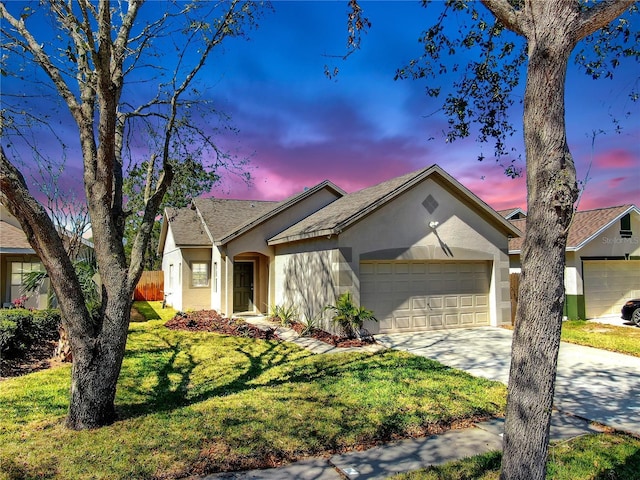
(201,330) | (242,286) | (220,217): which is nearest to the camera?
(201,330)

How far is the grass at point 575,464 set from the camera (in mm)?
4387

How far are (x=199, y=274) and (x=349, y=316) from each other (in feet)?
34.2

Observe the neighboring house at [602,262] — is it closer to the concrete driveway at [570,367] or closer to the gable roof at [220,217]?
the concrete driveway at [570,367]

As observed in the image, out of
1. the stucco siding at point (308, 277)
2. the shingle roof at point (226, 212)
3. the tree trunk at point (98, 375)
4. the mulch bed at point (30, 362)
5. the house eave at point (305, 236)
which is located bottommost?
the mulch bed at point (30, 362)

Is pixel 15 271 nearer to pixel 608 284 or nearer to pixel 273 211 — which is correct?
pixel 273 211

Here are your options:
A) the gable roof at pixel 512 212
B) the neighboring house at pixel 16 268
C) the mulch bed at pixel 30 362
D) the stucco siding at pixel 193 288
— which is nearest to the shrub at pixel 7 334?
the mulch bed at pixel 30 362

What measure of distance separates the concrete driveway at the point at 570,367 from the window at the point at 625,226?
928 centimetres

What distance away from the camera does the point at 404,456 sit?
493 cm

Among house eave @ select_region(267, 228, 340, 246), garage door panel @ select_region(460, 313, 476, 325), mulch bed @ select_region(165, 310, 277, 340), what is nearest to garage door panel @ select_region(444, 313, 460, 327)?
garage door panel @ select_region(460, 313, 476, 325)

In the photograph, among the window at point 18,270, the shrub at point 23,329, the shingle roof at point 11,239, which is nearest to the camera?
the shrub at point 23,329

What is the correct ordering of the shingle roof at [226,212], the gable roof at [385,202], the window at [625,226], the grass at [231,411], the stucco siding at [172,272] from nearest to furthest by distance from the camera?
the grass at [231,411] → the gable roof at [385,202] → the window at [625,226] → the shingle roof at [226,212] → the stucco siding at [172,272]

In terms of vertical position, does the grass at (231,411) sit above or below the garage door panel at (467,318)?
below

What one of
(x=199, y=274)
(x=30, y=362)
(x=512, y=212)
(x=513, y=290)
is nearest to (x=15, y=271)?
(x=199, y=274)

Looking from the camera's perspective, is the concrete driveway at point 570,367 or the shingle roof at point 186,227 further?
the shingle roof at point 186,227
